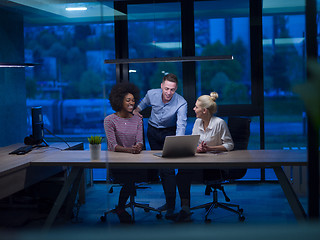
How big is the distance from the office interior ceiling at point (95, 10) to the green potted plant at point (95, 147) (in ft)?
6.97

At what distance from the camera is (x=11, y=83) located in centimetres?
479

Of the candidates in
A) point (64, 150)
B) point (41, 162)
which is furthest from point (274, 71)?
point (41, 162)

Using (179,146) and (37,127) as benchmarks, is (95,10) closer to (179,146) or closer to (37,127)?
(37,127)

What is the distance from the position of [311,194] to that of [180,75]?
3.83m

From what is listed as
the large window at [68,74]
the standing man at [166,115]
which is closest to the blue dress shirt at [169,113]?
the standing man at [166,115]

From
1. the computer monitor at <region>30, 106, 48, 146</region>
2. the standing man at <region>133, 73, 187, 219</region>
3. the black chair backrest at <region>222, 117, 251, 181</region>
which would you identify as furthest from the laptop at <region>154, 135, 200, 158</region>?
the computer monitor at <region>30, 106, 48, 146</region>

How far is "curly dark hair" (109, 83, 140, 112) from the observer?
4019 mm

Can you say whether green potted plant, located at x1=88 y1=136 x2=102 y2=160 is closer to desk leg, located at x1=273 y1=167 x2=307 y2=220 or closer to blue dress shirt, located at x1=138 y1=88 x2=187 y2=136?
blue dress shirt, located at x1=138 y1=88 x2=187 y2=136

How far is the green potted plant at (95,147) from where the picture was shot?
3.34 metres

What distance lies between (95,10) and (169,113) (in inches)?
70.0

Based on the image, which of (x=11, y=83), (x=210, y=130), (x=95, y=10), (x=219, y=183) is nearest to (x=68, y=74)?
(x=11, y=83)

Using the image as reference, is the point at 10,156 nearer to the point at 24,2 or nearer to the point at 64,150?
the point at 64,150

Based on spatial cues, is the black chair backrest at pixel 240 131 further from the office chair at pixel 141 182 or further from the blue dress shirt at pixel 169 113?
the office chair at pixel 141 182

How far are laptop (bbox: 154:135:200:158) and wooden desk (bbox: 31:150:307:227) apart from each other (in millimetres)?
82
